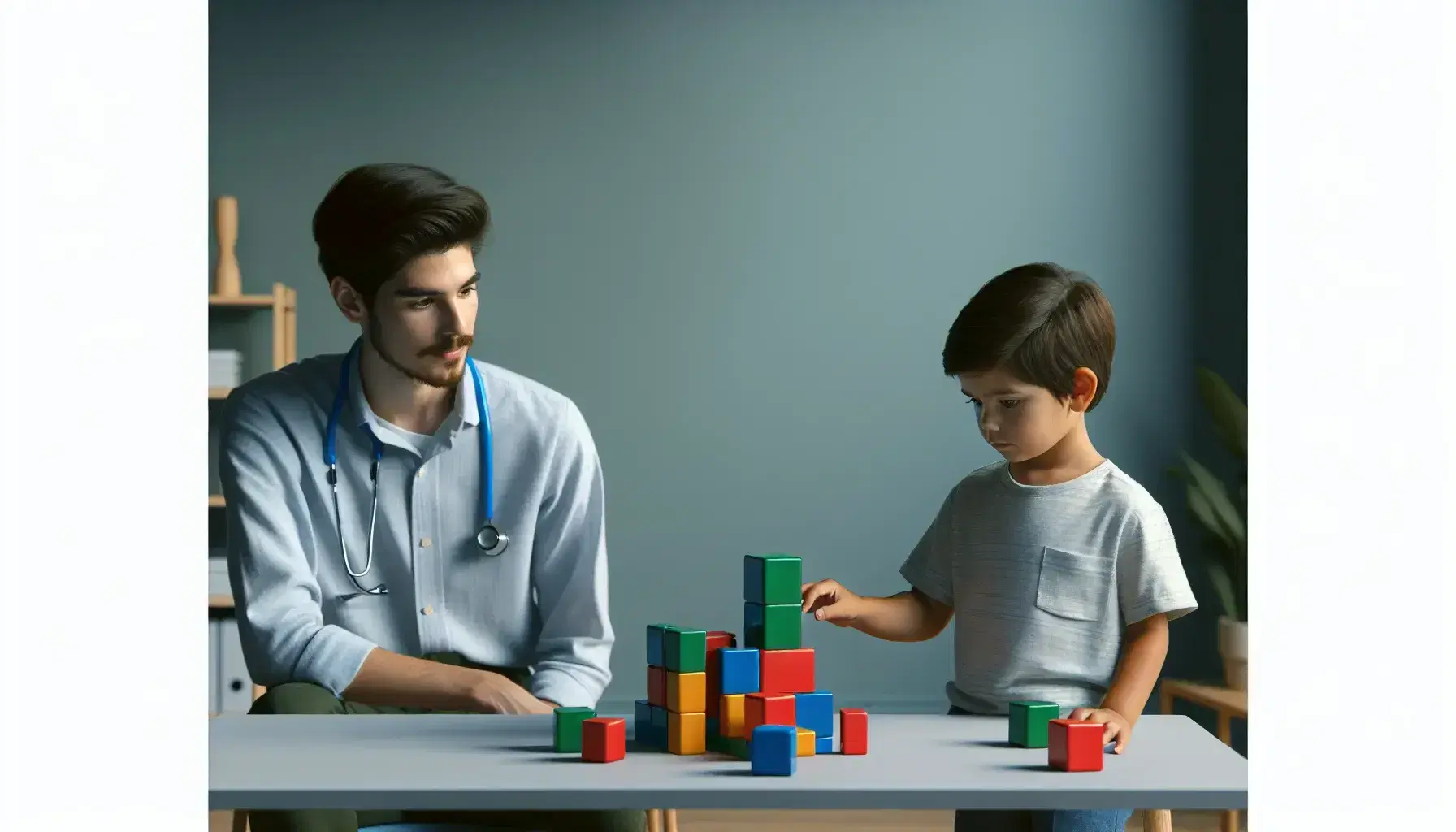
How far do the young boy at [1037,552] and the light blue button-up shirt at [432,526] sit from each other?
0.47 m

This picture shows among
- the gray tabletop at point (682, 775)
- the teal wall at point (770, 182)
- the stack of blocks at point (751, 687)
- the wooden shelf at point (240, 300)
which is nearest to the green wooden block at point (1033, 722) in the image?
the gray tabletop at point (682, 775)

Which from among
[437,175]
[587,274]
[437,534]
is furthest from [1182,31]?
[437,534]

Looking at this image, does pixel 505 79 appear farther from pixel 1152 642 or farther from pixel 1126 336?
pixel 1152 642

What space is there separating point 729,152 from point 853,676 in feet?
2.87

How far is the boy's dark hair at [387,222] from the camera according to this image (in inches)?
79.0

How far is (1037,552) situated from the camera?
5.39ft

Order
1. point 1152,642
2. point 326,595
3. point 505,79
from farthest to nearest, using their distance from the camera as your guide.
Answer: point 505,79 < point 326,595 < point 1152,642

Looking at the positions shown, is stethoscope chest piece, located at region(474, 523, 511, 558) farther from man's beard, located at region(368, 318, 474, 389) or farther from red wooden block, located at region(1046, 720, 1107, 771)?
red wooden block, located at region(1046, 720, 1107, 771)

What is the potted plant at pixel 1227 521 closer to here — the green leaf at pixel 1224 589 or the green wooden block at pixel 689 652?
the green leaf at pixel 1224 589

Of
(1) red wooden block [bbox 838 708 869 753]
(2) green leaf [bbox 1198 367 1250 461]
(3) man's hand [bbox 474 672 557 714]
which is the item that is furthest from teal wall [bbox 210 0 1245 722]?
(1) red wooden block [bbox 838 708 869 753]

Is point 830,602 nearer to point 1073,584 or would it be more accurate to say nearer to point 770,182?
point 1073,584

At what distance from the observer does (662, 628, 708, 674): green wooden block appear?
132 cm

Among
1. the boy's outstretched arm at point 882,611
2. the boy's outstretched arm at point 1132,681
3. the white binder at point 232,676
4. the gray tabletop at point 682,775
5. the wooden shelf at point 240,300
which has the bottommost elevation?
the white binder at point 232,676

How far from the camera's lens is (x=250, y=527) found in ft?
6.14
